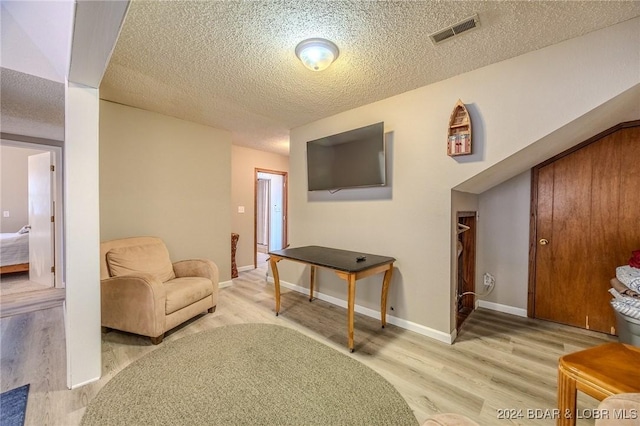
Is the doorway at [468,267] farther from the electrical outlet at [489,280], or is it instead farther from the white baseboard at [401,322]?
the white baseboard at [401,322]

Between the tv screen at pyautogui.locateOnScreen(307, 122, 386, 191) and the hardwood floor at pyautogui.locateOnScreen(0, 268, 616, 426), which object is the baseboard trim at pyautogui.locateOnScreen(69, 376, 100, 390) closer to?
the hardwood floor at pyautogui.locateOnScreen(0, 268, 616, 426)

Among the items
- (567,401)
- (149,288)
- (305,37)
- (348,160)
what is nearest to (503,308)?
(567,401)

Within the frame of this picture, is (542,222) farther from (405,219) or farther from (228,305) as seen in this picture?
(228,305)

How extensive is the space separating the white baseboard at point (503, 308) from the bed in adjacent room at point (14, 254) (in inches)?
299

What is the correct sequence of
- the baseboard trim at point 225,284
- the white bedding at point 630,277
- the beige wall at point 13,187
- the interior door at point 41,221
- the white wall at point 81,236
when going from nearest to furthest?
the white wall at point 81,236
the white bedding at point 630,277
the baseboard trim at point 225,284
the interior door at point 41,221
the beige wall at point 13,187

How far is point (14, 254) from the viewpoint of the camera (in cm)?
449

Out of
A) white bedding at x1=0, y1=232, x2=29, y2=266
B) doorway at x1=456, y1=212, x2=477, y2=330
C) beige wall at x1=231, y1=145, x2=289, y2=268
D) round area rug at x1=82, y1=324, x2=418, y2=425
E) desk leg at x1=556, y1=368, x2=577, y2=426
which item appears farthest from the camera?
beige wall at x1=231, y1=145, x2=289, y2=268

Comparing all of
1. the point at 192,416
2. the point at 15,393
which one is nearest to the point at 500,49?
the point at 192,416

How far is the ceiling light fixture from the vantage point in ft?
5.99

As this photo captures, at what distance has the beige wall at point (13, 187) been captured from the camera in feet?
18.3

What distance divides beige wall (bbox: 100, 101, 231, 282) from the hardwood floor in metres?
1.12

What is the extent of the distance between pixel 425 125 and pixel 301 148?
1.84 metres

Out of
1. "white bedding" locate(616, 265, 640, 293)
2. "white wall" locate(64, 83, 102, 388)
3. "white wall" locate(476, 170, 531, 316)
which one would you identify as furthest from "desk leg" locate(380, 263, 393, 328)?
"white wall" locate(64, 83, 102, 388)

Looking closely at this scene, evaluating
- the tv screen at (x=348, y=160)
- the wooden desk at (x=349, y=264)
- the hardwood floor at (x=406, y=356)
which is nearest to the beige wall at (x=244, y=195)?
the hardwood floor at (x=406, y=356)
